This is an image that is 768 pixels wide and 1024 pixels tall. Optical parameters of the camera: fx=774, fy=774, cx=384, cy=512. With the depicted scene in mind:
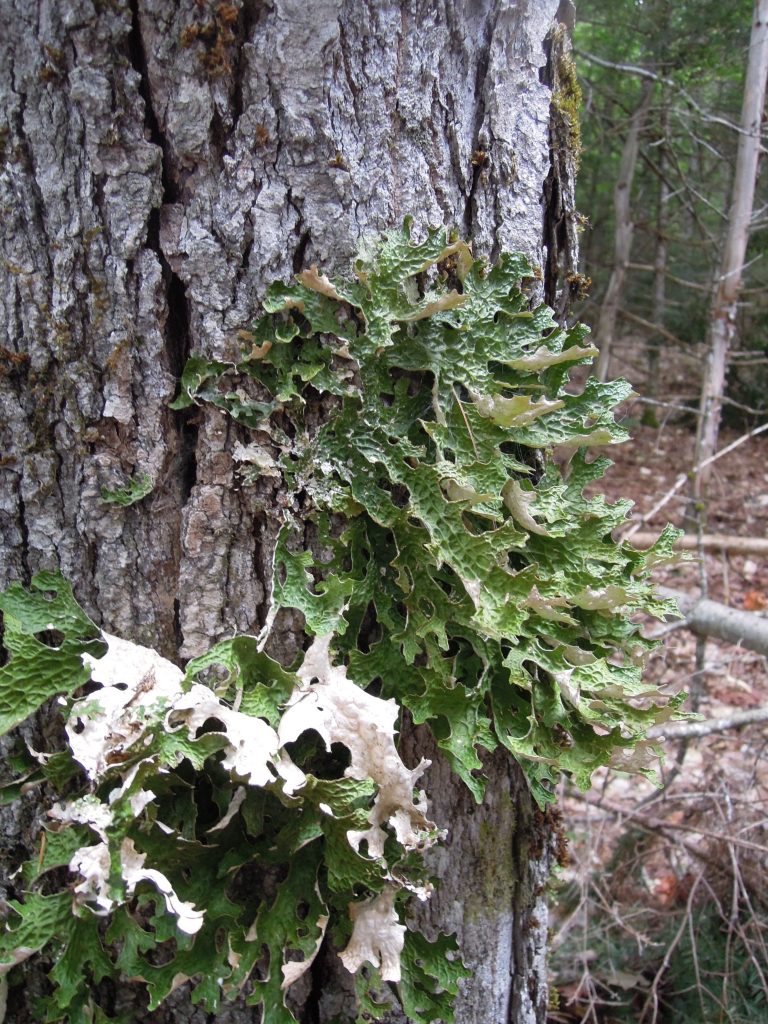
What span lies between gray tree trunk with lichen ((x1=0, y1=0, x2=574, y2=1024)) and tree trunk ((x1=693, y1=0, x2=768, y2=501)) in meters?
4.19

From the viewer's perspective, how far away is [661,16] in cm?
611

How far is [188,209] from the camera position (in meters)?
1.11

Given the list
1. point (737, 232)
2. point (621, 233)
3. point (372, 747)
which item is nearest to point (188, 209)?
point (372, 747)

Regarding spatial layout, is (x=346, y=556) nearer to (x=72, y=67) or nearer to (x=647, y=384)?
(x=72, y=67)

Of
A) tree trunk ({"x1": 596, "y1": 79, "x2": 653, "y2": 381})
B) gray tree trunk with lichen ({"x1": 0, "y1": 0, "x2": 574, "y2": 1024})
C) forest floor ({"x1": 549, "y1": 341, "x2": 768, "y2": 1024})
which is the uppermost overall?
tree trunk ({"x1": 596, "y1": 79, "x2": 653, "y2": 381})

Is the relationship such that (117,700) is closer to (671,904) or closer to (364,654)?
(364,654)

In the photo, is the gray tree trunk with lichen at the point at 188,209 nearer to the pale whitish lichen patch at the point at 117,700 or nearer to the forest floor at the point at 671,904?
the pale whitish lichen patch at the point at 117,700

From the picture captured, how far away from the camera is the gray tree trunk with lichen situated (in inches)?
41.9

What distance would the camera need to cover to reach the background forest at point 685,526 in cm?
245

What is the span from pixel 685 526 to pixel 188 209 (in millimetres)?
5774

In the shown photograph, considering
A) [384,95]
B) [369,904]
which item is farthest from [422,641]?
[384,95]

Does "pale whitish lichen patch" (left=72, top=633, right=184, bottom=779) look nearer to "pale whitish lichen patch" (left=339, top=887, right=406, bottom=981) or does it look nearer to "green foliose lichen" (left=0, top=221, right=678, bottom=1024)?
"green foliose lichen" (left=0, top=221, right=678, bottom=1024)

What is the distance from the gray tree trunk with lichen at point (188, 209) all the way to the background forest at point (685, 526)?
0.30 meters

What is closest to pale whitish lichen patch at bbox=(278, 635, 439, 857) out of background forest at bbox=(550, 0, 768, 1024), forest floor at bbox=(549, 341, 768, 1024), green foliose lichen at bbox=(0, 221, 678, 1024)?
green foliose lichen at bbox=(0, 221, 678, 1024)
